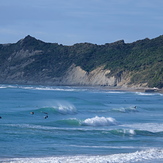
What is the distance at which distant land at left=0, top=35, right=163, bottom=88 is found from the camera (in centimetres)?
11475

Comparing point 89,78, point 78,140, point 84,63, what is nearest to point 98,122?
point 78,140

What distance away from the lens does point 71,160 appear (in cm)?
1842

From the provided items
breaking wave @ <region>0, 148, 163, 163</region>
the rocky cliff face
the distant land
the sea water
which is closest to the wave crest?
the sea water

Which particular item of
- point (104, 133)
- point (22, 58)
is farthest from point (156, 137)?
point (22, 58)

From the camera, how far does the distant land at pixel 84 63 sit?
376 feet

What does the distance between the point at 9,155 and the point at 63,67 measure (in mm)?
127159

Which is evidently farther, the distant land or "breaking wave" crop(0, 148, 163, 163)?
the distant land

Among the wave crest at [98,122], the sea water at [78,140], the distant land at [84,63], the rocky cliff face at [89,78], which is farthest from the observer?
the rocky cliff face at [89,78]

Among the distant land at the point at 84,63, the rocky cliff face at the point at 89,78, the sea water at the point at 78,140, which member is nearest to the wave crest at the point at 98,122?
the sea water at the point at 78,140

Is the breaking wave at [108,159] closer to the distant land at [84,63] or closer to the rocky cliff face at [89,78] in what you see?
the distant land at [84,63]

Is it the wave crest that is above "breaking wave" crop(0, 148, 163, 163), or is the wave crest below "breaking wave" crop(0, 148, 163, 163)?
above

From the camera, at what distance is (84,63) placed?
471 feet

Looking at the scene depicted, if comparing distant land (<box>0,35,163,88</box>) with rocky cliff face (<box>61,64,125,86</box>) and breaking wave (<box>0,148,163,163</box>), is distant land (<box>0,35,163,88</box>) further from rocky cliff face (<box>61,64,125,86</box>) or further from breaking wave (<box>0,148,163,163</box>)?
breaking wave (<box>0,148,163,163</box>)

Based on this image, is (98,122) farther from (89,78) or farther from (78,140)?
(89,78)
